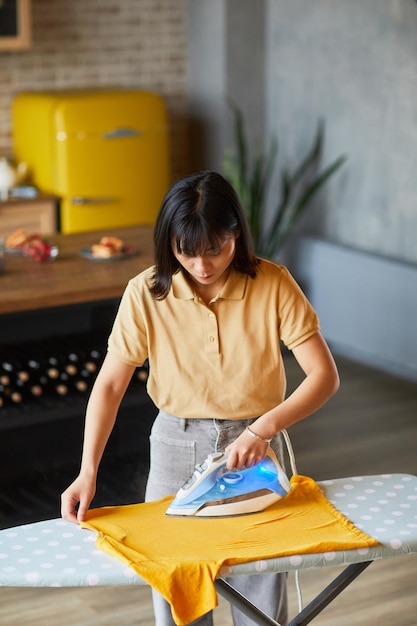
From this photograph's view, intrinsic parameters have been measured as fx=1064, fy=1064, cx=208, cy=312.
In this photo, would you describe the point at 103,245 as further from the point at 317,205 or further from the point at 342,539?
the point at 317,205

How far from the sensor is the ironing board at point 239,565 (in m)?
2.01

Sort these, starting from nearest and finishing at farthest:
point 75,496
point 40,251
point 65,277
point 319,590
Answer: point 75,496, point 319,590, point 65,277, point 40,251

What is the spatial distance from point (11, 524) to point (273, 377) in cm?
164

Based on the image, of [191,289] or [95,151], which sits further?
[95,151]

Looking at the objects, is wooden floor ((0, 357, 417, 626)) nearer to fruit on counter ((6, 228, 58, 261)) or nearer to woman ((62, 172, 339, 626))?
woman ((62, 172, 339, 626))

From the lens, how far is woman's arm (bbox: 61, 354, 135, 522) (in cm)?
225

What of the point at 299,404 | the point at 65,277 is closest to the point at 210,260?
the point at 299,404

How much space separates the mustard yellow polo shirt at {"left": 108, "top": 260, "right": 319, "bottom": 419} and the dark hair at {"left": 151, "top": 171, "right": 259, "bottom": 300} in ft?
0.24

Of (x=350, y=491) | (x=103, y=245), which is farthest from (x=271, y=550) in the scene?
(x=103, y=245)

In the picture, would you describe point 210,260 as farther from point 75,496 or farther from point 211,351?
point 75,496

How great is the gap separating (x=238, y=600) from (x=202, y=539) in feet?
0.45

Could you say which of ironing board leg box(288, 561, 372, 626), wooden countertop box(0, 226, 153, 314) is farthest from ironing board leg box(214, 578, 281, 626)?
wooden countertop box(0, 226, 153, 314)

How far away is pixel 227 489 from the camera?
2.21m

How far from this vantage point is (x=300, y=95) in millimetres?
6363
